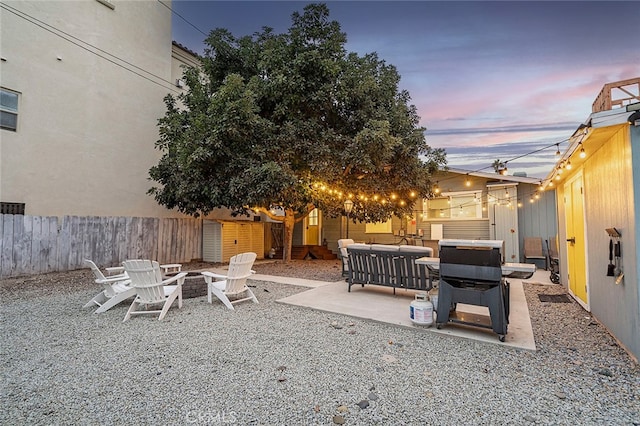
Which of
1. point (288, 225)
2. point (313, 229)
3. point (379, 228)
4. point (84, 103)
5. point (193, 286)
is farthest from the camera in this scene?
point (313, 229)

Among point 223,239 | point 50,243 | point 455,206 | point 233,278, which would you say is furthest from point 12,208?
point 455,206

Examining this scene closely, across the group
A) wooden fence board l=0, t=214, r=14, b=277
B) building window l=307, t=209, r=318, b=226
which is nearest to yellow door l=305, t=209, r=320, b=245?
building window l=307, t=209, r=318, b=226

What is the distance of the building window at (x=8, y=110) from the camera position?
838cm

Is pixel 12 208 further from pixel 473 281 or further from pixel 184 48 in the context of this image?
pixel 473 281

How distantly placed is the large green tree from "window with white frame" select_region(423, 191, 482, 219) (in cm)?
188

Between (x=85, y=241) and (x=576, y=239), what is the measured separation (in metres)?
12.6

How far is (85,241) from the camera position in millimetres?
9383

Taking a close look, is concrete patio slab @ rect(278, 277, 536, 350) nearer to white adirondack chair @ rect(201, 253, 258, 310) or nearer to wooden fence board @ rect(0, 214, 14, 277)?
white adirondack chair @ rect(201, 253, 258, 310)

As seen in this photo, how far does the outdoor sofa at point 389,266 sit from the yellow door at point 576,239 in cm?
269

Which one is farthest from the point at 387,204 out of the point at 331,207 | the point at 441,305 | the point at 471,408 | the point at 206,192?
the point at 471,408

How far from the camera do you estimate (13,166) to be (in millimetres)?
8461

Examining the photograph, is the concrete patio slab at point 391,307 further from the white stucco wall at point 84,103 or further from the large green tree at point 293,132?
the white stucco wall at point 84,103

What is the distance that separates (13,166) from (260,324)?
8.87m

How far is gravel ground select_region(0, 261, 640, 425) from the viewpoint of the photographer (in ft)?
7.78
